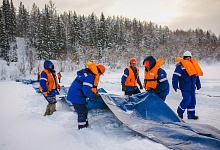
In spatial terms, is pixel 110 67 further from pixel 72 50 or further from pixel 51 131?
pixel 51 131

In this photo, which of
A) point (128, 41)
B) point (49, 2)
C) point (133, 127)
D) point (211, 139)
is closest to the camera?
point (211, 139)

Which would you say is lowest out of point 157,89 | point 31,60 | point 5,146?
point 5,146

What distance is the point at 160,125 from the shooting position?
3.50m

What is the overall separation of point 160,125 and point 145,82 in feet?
6.10

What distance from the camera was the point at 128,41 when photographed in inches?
2060

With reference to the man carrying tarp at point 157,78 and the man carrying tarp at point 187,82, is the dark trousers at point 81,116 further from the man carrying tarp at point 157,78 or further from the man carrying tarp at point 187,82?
the man carrying tarp at point 187,82

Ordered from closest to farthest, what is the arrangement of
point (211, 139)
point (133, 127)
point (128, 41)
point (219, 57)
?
1. point (211, 139)
2. point (133, 127)
3. point (219, 57)
4. point (128, 41)

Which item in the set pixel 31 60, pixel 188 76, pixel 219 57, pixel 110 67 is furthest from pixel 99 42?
pixel 188 76

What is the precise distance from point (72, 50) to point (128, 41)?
55.6ft

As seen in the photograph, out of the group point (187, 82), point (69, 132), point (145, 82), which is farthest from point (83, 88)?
point (187, 82)

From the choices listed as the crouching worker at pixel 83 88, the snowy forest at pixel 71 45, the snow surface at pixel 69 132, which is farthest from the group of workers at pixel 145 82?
the snowy forest at pixel 71 45

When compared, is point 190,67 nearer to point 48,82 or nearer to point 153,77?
point 153,77

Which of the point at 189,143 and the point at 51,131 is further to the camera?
the point at 51,131

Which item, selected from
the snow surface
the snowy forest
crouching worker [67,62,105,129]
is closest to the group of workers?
crouching worker [67,62,105,129]
